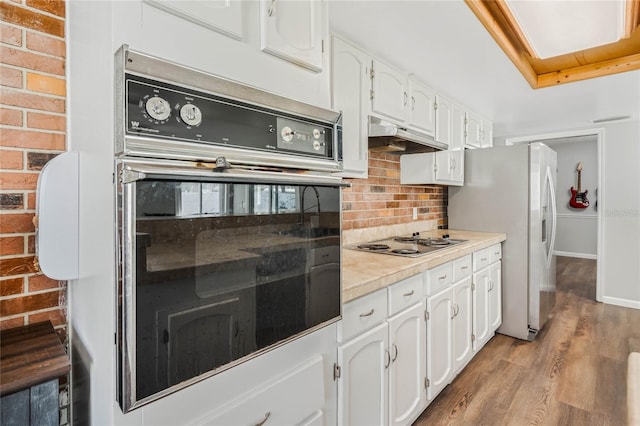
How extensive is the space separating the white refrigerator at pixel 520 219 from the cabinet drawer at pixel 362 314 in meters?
2.10

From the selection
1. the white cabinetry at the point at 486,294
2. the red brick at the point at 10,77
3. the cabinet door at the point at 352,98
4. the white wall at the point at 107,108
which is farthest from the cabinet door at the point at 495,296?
the red brick at the point at 10,77

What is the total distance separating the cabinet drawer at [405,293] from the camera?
157cm

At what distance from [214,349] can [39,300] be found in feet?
2.15

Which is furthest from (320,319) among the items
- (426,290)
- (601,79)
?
(601,79)

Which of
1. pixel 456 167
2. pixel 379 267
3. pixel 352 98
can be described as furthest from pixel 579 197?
pixel 379 267

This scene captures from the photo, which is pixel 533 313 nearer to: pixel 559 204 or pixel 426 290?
pixel 426 290

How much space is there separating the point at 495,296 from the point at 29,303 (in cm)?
313

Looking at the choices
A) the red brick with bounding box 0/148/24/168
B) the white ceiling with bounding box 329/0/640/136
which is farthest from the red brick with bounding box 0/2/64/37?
the white ceiling with bounding box 329/0/640/136

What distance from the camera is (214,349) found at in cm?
76

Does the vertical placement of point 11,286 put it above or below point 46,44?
below

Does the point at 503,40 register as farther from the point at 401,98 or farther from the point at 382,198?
the point at 382,198

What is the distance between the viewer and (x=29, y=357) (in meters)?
0.77

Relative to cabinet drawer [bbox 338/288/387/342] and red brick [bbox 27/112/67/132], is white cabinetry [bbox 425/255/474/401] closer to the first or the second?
cabinet drawer [bbox 338/288/387/342]

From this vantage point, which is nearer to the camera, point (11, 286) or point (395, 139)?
point (11, 286)
